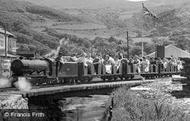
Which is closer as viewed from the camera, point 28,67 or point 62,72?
point 28,67

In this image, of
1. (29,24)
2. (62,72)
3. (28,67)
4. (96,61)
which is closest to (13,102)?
(28,67)

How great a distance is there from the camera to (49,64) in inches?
814

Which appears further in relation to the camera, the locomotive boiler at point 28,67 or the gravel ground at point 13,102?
the locomotive boiler at point 28,67

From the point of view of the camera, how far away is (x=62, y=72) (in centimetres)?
2180

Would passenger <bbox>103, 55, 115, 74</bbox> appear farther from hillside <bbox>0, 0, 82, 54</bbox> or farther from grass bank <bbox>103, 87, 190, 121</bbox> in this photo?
hillside <bbox>0, 0, 82, 54</bbox>

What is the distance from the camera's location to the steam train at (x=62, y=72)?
18.7 meters

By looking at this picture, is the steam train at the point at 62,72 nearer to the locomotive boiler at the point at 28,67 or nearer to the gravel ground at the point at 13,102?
the locomotive boiler at the point at 28,67

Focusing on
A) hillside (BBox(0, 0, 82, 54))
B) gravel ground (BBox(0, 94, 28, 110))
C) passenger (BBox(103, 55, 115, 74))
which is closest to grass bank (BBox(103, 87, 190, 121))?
gravel ground (BBox(0, 94, 28, 110))

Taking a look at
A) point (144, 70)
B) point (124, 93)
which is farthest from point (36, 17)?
point (124, 93)

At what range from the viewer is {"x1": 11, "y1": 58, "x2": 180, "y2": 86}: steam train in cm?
1866

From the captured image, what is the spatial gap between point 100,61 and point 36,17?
160 m

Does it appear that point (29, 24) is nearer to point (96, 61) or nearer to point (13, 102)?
point (96, 61)

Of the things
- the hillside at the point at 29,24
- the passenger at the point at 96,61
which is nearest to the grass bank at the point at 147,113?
the passenger at the point at 96,61

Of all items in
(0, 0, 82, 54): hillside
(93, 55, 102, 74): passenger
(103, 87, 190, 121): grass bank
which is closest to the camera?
(103, 87, 190, 121): grass bank
